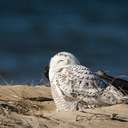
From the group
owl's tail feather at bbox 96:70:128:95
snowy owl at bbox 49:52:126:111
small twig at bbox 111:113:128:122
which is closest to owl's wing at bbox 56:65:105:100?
snowy owl at bbox 49:52:126:111

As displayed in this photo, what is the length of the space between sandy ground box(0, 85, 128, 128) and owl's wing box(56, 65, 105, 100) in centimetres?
19

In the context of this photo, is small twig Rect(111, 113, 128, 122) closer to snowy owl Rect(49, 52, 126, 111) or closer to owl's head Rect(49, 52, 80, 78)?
snowy owl Rect(49, 52, 126, 111)

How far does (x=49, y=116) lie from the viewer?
6.69 metres

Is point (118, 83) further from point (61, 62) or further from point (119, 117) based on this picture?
point (119, 117)

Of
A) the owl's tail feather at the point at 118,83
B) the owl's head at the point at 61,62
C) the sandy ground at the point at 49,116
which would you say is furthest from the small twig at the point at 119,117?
the owl's head at the point at 61,62

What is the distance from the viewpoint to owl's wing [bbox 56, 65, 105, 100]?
7238 mm

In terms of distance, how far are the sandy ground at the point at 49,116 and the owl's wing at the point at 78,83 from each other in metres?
0.19

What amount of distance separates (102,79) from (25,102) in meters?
0.75

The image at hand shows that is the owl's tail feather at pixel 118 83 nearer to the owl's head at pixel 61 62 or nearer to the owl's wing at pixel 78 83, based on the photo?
the owl's wing at pixel 78 83

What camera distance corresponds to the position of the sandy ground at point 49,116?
6.30 meters

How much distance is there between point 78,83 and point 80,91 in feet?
0.24

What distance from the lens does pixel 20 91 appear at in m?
8.41

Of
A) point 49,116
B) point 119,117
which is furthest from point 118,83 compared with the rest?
point 49,116

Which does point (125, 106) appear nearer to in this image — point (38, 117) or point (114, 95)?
point (114, 95)
